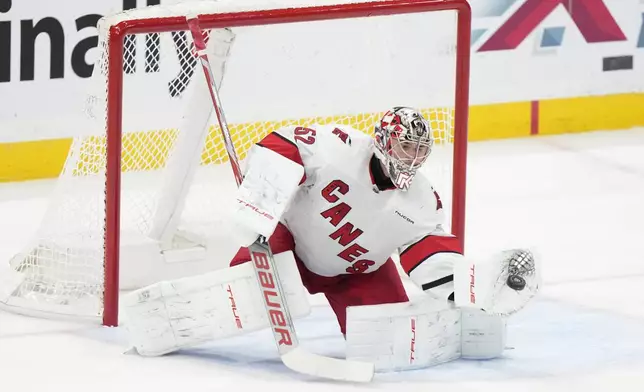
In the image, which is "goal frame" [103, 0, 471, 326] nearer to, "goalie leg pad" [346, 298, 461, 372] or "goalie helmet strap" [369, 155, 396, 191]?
"goalie helmet strap" [369, 155, 396, 191]

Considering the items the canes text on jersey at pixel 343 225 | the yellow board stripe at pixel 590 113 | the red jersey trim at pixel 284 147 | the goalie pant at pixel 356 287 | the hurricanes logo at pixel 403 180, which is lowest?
the goalie pant at pixel 356 287

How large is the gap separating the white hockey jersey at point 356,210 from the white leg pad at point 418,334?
77 mm

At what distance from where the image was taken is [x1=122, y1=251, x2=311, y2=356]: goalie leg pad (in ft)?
12.3

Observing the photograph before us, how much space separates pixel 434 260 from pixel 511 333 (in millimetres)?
465

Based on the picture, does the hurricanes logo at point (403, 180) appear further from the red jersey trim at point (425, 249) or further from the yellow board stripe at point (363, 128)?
the yellow board stripe at point (363, 128)

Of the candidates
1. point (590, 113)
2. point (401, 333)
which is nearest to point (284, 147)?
point (401, 333)

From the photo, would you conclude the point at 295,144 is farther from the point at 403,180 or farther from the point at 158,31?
the point at 158,31

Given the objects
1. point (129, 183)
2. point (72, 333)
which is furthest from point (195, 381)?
point (129, 183)

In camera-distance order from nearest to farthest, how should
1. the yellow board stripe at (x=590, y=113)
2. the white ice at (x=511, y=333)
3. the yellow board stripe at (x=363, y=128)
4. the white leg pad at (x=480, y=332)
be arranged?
the white ice at (x=511, y=333), the white leg pad at (x=480, y=332), the yellow board stripe at (x=363, y=128), the yellow board stripe at (x=590, y=113)

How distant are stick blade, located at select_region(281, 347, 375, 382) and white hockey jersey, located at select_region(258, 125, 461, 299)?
0.85ft

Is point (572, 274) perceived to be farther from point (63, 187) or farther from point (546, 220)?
point (63, 187)

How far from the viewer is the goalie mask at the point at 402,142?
11.7 ft

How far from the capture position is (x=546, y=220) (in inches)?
211

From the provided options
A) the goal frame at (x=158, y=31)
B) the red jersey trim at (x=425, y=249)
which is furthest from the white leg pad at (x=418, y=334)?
the goal frame at (x=158, y=31)
